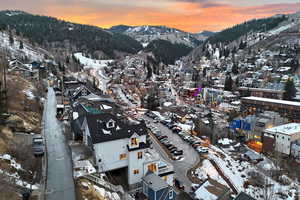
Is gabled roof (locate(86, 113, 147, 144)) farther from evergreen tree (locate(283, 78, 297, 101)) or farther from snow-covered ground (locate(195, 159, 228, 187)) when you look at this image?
evergreen tree (locate(283, 78, 297, 101))

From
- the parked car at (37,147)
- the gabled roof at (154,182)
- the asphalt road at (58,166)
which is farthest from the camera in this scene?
the gabled roof at (154,182)

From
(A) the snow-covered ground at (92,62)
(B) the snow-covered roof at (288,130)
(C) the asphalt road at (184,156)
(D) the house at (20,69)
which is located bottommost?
(C) the asphalt road at (184,156)

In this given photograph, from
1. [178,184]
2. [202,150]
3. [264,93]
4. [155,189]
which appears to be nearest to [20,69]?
[202,150]

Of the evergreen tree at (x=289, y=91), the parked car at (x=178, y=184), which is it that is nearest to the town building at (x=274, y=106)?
the evergreen tree at (x=289, y=91)

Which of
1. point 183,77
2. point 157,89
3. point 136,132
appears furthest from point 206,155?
point 183,77

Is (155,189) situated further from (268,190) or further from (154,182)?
(268,190)

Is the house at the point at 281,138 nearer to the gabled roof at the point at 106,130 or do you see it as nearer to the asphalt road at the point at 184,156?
the asphalt road at the point at 184,156


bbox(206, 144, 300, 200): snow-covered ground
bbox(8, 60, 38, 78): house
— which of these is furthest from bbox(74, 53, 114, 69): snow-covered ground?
bbox(206, 144, 300, 200): snow-covered ground
